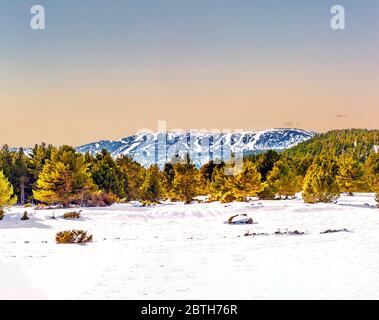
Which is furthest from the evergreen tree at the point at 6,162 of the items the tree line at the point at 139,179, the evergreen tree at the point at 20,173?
the evergreen tree at the point at 20,173

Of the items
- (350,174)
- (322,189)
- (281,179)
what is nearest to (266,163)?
(281,179)

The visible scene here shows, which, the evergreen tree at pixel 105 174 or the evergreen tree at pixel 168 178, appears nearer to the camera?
the evergreen tree at pixel 105 174

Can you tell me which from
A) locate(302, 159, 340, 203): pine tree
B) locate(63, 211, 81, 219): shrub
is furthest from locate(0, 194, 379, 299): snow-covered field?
locate(302, 159, 340, 203): pine tree

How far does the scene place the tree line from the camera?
4122 cm

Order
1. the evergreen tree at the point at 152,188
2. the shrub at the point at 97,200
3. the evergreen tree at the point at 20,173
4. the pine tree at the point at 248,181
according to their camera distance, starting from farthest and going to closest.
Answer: the evergreen tree at the point at 152,188 → the evergreen tree at the point at 20,173 → the pine tree at the point at 248,181 → the shrub at the point at 97,200

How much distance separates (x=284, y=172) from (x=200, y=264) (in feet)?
142

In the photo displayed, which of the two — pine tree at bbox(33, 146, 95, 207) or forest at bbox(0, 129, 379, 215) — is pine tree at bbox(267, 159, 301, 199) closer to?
forest at bbox(0, 129, 379, 215)

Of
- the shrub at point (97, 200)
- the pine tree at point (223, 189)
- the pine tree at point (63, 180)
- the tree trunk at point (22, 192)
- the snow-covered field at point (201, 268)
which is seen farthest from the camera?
the tree trunk at point (22, 192)

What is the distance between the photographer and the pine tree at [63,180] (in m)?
41.2

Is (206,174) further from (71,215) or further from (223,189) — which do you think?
(71,215)

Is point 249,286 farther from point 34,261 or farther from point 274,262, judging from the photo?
point 34,261

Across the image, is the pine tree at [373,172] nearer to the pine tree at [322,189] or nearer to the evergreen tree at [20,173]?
the pine tree at [322,189]

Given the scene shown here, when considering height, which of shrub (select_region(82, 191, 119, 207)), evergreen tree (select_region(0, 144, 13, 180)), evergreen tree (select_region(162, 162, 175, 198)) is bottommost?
evergreen tree (select_region(162, 162, 175, 198))

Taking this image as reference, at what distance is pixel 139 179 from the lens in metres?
72.9
